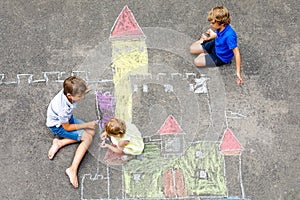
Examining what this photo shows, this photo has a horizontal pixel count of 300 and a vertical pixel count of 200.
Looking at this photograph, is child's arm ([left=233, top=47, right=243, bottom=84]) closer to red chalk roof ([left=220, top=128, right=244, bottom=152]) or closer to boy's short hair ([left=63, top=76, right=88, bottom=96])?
red chalk roof ([left=220, top=128, right=244, bottom=152])

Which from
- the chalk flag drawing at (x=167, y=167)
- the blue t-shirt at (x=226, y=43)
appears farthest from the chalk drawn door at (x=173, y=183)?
the blue t-shirt at (x=226, y=43)

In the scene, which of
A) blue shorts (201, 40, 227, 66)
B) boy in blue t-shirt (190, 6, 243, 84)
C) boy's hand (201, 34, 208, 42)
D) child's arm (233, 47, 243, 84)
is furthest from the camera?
boy's hand (201, 34, 208, 42)

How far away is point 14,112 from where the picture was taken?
3.93 metres

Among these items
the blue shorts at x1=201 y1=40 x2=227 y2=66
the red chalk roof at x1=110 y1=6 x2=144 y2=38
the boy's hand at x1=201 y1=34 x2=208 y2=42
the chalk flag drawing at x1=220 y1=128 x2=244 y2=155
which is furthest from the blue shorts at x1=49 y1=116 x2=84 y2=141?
the boy's hand at x1=201 y1=34 x2=208 y2=42

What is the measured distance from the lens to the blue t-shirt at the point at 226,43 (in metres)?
3.82

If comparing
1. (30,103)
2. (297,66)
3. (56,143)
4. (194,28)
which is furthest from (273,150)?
(30,103)

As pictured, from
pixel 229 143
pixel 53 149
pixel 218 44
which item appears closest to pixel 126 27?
pixel 218 44

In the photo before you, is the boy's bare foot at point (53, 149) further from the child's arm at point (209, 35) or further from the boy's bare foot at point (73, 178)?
the child's arm at point (209, 35)

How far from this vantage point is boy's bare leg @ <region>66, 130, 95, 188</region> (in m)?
3.63

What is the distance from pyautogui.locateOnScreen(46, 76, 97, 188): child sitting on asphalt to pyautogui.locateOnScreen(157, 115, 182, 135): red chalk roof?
645 millimetres

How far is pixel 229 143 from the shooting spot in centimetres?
384

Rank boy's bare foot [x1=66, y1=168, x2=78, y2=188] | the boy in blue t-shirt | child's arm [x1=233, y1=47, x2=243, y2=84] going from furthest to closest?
child's arm [x1=233, y1=47, x2=243, y2=84], the boy in blue t-shirt, boy's bare foot [x1=66, y1=168, x2=78, y2=188]

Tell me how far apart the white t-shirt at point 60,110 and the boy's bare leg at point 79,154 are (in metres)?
0.28

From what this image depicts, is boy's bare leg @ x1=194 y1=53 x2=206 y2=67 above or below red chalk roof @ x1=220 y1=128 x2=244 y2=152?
above
